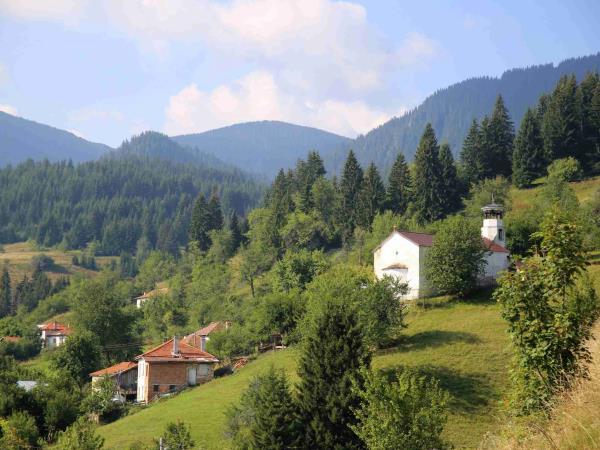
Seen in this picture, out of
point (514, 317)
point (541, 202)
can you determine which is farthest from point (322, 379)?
point (541, 202)

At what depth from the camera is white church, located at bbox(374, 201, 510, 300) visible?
6162 cm

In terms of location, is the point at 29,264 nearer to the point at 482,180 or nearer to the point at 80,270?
the point at 80,270

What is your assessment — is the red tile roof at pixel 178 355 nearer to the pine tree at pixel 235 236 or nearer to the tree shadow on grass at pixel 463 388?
the tree shadow on grass at pixel 463 388

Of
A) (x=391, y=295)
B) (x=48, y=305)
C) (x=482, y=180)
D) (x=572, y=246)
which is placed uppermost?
(x=482, y=180)

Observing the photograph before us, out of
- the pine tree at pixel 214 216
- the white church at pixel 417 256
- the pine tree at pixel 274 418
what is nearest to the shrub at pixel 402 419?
the pine tree at pixel 274 418

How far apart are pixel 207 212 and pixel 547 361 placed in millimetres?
112991

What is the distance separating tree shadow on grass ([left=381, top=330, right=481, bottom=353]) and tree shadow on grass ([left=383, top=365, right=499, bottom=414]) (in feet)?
14.0

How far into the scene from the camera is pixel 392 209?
96500 millimetres

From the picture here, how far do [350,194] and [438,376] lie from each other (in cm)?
5856

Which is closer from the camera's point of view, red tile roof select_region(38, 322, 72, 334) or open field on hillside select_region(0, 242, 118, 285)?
red tile roof select_region(38, 322, 72, 334)

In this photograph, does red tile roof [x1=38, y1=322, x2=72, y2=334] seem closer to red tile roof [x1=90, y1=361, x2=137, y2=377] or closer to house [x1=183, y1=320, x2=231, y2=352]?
house [x1=183, y1=320, x2=231, y2=352]

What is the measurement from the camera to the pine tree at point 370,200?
95.2 meters

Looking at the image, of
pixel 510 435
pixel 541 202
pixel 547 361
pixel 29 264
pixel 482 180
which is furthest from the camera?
pixel 29 264

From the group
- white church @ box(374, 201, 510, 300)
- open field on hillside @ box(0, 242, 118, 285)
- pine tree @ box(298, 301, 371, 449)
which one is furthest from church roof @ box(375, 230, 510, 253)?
open field on hillside @ box(0, 242, 118, 285)
